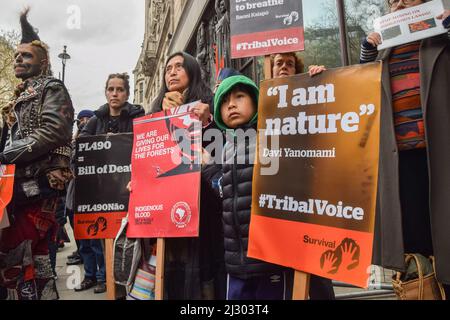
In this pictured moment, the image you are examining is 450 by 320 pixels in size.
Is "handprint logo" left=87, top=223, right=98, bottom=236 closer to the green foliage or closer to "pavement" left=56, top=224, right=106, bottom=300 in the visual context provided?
"pavement" left=56, top=224, right=106, bottom=300

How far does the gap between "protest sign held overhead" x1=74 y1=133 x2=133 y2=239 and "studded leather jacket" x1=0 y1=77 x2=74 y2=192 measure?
38 centimetres

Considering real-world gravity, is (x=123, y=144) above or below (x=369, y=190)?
above

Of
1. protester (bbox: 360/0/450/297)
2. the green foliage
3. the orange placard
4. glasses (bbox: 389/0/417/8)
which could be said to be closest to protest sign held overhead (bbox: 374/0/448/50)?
protester (bbox: 360/0/450/297)

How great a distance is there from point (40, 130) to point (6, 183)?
17.5 inches

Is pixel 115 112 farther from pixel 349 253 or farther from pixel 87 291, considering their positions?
pixel 349 253

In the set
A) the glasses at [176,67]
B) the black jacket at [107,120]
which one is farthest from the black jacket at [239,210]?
the black jacket at [107,120]

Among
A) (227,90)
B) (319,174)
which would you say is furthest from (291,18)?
(319,174)

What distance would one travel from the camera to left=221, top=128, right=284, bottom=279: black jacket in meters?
1.91

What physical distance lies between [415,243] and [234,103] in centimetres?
134

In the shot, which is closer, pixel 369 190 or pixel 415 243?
pixel 369 190

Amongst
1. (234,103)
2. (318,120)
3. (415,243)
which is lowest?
(415,243)

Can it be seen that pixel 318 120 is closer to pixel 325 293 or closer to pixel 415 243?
pixel 415 243

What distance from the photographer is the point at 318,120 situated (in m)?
1.71

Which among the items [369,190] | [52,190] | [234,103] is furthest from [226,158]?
[52,190]
